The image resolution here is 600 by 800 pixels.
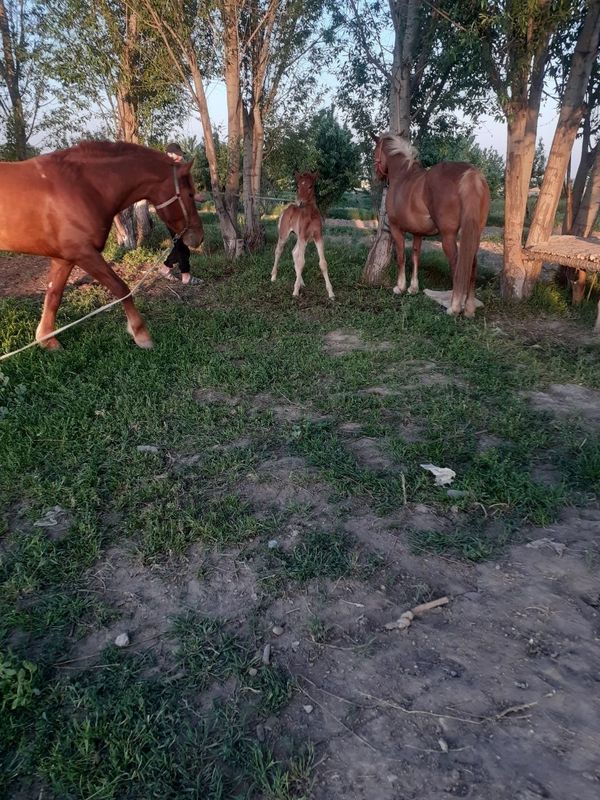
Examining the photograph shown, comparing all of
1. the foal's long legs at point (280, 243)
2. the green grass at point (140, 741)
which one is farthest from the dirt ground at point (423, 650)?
the foal's long legs at point (280, 243)

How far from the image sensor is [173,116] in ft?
35.8

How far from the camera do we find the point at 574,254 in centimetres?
644

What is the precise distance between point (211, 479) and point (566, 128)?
7.12 meters

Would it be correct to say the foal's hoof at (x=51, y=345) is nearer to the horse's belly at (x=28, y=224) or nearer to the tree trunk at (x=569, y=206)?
the horse's belly at (x=28, y=224)

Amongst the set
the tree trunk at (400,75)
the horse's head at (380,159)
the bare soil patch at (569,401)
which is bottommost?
the bare soil patch at (569,401)

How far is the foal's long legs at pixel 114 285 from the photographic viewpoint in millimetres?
5484

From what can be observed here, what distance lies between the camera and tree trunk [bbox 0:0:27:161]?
33.5ft

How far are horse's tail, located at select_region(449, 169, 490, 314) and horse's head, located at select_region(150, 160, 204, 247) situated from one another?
132 inches

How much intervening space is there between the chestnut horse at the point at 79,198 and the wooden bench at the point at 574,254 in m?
4.86

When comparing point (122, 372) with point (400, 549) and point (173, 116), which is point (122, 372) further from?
point (173, 116)

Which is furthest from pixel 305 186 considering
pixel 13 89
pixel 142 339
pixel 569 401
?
pixel 13 89

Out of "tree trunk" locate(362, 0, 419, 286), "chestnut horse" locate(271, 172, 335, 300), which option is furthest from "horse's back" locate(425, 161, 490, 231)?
"chestnut horse" locate(271, 172, 335, 300)

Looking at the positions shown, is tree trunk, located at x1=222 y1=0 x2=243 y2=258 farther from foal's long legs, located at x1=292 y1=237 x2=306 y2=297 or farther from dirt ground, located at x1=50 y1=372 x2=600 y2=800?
dirt ground, located at x1=50 y1=372 x2=600 y2=800

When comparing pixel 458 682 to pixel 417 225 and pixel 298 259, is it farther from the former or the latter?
pixel 417 225
